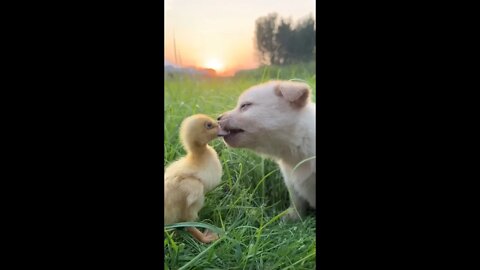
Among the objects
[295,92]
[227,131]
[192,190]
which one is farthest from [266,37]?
[192,190]

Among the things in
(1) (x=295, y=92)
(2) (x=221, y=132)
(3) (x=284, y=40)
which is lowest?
(2) (x=221, y=132)

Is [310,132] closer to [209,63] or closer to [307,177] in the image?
[307,177]

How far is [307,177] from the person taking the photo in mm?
1886

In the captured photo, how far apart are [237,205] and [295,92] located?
1.24 ft

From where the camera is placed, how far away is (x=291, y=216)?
1901 millimetres

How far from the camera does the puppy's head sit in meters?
1.88

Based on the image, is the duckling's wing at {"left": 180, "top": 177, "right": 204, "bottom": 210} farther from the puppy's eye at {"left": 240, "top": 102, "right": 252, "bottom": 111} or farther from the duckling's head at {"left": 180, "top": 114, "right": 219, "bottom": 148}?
the puppy's eye at {"left": 240, "top": 102, "right": 252, "bottom": 111}

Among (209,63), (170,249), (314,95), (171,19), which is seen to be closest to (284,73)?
(314,95)

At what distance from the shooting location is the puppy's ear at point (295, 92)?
1.87 meters

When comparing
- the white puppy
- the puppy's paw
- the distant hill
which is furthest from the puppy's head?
the puppy's paw

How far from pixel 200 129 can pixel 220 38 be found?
10.9 inches

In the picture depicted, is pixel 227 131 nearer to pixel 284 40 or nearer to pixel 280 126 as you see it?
pixel 280 126

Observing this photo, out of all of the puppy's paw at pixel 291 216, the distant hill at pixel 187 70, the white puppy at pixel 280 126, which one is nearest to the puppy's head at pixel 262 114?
the white puppy at pixel 280 126

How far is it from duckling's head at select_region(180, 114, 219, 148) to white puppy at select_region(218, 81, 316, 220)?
3 centimetres
